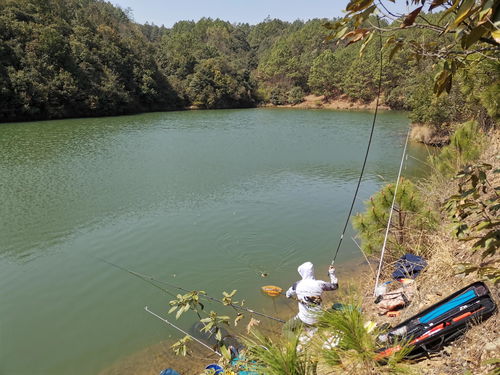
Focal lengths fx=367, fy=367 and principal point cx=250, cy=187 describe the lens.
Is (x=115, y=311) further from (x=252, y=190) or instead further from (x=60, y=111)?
(x=60, y=111)

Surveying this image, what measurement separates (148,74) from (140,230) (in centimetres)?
4068

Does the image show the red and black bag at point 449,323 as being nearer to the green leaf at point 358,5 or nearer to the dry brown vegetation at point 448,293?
A: the dry brown vegetation at point 448,293

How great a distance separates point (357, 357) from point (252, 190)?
10.6 meters

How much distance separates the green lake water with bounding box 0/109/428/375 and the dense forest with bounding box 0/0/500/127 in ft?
22.9

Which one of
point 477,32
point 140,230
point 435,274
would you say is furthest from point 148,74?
point 477,32

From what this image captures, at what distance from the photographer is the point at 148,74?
4572 centimetres

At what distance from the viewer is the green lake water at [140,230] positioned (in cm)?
574

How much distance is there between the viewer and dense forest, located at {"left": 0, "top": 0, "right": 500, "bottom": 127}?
32.3 meters

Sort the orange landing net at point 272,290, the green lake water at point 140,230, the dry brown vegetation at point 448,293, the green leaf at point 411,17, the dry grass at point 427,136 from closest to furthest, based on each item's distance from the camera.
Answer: the green leaf at point 411,17 < the dry brown vegetation at point 448,293 < the green lake water at point 140,230 < the orange landing net at point 272,290 < the dry grass at point 427,136

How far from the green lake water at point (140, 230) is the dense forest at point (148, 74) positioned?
699 centimetres

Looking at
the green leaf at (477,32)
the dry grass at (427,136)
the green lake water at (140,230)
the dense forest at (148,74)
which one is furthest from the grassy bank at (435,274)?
the dry grass at (427,136)

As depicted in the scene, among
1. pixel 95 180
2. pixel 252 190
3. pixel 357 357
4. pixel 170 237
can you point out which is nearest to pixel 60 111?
pixel 95 180

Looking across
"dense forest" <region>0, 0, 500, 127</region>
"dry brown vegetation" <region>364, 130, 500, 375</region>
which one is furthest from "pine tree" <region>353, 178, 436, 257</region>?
"dense forest" <region>0, 0, 500, 127</region>

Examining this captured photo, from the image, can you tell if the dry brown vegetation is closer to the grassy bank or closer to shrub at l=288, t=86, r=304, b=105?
the grassy bank
